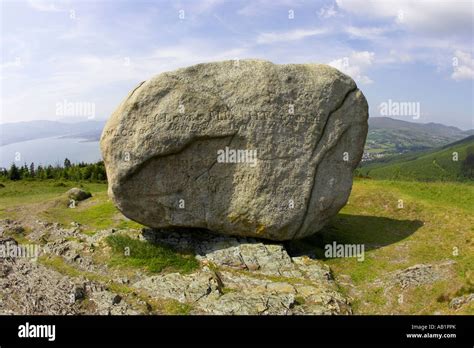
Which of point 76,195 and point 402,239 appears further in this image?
point 76,195

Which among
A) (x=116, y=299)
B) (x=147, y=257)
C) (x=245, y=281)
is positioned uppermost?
(x=147, y=257)

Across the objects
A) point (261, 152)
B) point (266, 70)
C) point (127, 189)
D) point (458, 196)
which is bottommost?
point (458, 196)

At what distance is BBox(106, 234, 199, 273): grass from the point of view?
19.3 m

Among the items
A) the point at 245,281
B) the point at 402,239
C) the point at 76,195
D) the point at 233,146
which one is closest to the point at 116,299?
the point at 245,281

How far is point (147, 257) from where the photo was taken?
65.2 feet

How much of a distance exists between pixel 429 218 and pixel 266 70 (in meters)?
17.5

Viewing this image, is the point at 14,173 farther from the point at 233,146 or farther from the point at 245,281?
the point at 245,281

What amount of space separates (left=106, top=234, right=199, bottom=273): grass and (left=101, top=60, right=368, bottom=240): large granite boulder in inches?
53.5

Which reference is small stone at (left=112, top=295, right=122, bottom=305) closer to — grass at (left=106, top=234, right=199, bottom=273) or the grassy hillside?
grass at (left=106, top=234, right=199, bottom=273)

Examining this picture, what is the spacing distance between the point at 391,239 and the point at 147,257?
1562 centimetres

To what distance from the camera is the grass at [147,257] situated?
760 inches
